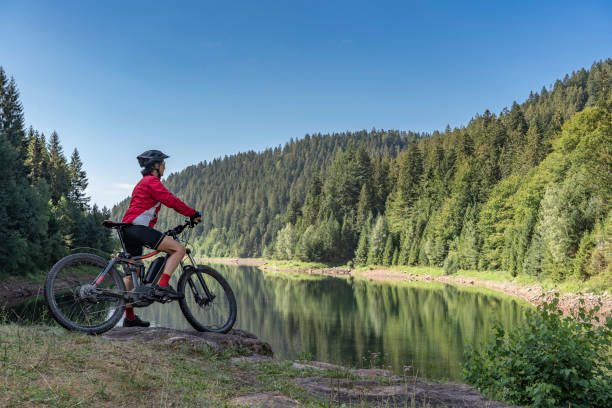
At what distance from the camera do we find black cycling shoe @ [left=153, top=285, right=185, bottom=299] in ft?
23.4

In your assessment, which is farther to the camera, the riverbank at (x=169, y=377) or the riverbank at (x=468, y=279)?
the riverbank at (x=468, y=279)

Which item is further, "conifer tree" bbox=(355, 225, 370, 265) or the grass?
"conifer tree" bbox=(355, 225, 370, 265)

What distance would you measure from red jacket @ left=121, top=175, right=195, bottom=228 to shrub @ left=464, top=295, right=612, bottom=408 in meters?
6.07

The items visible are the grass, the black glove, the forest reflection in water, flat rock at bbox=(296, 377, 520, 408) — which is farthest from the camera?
the forest reflection in water

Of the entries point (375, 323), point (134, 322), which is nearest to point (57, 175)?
point (375, 323)

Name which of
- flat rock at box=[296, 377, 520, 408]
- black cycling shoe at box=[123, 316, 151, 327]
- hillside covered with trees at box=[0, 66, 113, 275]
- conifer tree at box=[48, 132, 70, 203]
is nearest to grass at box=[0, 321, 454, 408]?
flat rock at box=[296, 377, 520, 408]

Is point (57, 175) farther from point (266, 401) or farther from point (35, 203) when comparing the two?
point (266, 401)

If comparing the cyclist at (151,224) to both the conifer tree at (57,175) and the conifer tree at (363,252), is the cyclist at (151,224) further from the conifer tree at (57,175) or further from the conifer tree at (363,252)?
the conifer tree at (363,252)

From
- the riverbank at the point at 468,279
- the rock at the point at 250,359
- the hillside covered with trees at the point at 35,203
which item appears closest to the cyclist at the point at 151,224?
the rock at the point at 250,359

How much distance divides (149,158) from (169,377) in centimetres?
369

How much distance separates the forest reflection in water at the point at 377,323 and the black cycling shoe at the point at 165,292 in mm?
4220

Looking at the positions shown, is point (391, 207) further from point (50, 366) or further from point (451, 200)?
point (50, 366)

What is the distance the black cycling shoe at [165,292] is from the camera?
23.4 ft

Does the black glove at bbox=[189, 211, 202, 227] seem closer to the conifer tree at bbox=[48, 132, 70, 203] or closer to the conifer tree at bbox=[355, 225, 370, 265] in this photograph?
the conifer tree at bbox=[48, 132, 70, 203]
